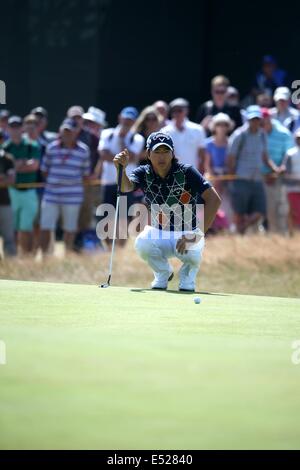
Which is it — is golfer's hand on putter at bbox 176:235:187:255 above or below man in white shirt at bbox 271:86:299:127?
below

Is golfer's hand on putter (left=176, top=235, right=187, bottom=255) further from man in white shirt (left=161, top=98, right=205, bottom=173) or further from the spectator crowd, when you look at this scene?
man in white shirt (left=161, top=98, right=205, bottom=173)

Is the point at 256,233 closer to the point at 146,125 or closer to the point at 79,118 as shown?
the point at 146,125

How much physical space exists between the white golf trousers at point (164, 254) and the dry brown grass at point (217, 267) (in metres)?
4.19

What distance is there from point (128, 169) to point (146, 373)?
998cm

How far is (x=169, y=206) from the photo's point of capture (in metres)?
11.2

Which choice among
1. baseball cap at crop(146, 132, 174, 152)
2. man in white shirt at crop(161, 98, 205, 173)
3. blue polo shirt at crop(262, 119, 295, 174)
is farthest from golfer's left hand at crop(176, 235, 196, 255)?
blue polo shirt at crop(262, 119, 295, 174)

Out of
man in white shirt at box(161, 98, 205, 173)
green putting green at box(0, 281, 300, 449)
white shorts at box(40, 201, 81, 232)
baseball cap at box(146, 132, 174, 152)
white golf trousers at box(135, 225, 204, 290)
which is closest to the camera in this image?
green putting green at box(0, 281, 300, 449)

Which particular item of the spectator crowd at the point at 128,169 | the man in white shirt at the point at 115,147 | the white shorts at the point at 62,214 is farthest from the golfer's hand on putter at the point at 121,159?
the white shorts at the point at 62,214

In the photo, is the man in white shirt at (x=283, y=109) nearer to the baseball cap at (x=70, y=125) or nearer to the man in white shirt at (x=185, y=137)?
the man in white shirt at (x=185, y=137)

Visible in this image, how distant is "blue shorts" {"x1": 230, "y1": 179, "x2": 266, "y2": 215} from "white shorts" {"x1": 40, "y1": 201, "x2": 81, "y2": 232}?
204cm

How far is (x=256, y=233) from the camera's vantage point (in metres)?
16.8

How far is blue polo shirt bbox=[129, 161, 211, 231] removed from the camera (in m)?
11.1

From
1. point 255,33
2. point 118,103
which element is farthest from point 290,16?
point 118,103

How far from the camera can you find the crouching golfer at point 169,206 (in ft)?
36.1
